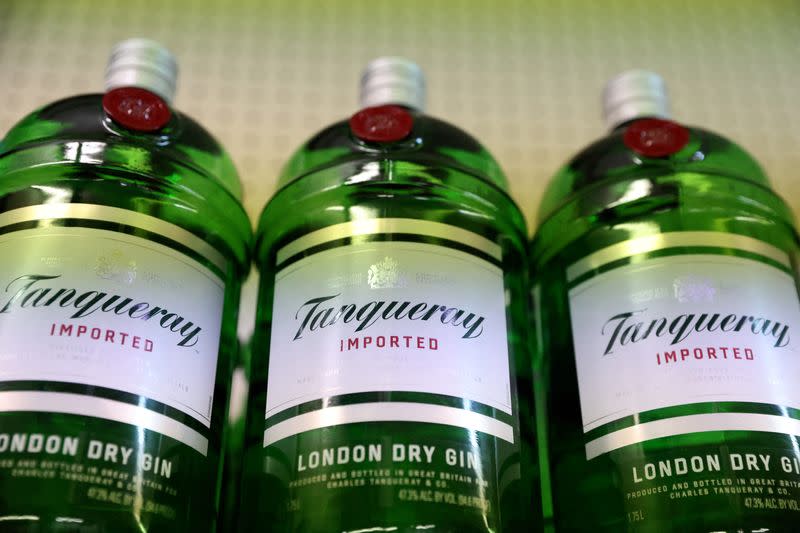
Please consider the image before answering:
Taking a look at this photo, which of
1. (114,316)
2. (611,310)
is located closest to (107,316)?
(114,316)

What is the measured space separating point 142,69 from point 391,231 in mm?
352

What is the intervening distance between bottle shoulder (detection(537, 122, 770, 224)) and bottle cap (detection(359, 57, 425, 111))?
19 centimetres

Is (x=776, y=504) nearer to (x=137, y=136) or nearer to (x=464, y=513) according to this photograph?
(x=464, y=513)

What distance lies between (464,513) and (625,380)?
196 mm

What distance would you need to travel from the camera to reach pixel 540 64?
134 cm

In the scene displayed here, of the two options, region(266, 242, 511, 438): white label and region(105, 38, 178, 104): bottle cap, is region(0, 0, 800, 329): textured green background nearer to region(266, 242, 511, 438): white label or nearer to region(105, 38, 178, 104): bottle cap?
region(105, 38, 178, 104): bottle cap

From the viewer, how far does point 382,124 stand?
1000 mm

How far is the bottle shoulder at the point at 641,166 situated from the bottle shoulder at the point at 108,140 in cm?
37

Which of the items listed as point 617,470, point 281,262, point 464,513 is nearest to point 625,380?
point 617,470

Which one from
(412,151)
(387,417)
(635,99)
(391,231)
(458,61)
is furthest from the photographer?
(458,61)

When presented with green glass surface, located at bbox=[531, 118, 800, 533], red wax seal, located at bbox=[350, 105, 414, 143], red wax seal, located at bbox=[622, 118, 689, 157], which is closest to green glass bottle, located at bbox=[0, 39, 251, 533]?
red wax seal, located at bbox=[350, 105, 414, 143]

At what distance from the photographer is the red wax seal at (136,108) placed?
3.12 ft

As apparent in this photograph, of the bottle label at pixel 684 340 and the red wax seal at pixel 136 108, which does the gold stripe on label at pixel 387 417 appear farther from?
the red wax seal at pixel 136 108

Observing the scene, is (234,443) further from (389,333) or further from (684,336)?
(684,336)
